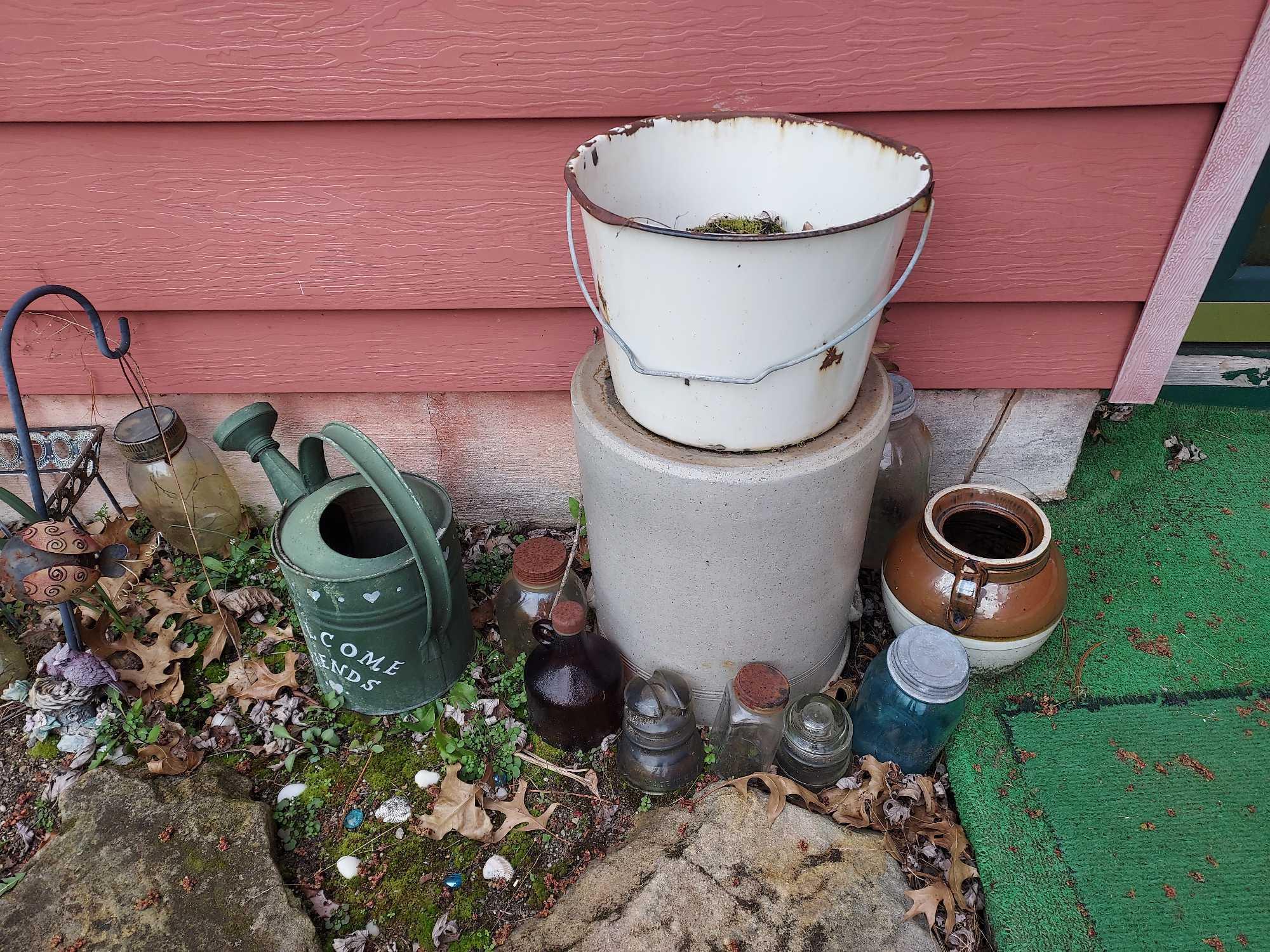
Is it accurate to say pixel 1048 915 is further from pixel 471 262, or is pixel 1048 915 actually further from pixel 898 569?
pixel 471 262

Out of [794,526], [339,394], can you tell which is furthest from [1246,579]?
[339,394]

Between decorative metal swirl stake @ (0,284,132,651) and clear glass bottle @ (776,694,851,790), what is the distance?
2.07 meters

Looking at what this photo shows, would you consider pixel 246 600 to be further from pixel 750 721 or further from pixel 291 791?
pixel 750 721

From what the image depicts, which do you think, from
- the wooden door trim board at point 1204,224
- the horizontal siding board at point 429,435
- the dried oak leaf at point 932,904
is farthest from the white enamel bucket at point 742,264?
the dried oak leaf at point 932,904

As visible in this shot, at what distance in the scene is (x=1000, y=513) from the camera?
221 centimetres

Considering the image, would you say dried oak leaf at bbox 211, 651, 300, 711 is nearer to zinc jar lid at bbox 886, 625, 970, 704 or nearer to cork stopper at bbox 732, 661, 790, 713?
cork stopper at bbox 732, 661, 790, 713

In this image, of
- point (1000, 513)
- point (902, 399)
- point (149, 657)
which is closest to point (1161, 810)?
point (1000, 513)

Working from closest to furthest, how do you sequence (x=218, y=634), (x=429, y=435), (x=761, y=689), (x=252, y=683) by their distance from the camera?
(x=761, y=689) < (x=252, y=683) < (x=218, y=634) < (x=429, y=435)

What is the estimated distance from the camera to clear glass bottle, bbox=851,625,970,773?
190 cm

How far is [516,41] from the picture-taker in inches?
71.6

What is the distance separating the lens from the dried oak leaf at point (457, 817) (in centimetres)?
202

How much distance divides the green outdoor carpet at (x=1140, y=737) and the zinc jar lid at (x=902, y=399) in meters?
0.84

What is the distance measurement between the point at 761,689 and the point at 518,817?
2.52 feet

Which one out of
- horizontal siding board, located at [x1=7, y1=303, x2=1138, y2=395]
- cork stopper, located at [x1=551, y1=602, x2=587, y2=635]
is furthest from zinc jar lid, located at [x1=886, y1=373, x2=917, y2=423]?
cork stopper, located at [x1=551, y1=602, x2=587, y2=635]
